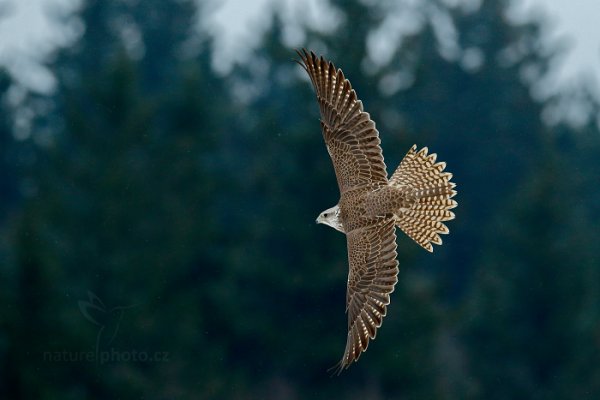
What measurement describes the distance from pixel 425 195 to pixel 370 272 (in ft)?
2.84

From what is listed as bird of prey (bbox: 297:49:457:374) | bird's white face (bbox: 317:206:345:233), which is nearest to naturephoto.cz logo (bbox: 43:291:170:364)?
bird's white face (bbox: 317:206:345:233)

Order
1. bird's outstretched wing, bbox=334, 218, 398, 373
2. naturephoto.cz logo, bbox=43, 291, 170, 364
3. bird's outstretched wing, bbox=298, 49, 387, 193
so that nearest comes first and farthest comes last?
bird's outstretched wing, bbox=334, 218, 398, 373
bird's outstretched wing, bbox=298, 49, 387, 193
naturephoto.cz logo, bbox=43, 291, 170, 364

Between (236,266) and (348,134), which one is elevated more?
(236,266)

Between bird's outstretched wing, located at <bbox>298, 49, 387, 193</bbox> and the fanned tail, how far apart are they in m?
0.36

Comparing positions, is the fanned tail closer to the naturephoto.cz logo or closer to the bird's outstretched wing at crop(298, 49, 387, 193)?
the bird's outstretched wing at crop(298, 49, 387, 193)

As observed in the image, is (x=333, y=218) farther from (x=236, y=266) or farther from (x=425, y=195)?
(x=236, y=266)

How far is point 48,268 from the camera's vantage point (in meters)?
27.3

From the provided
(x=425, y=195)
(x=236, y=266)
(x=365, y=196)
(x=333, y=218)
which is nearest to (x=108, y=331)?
(x=236, y=266)

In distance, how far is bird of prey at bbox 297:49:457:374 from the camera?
9977 millimetres

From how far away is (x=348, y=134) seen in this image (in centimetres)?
1030

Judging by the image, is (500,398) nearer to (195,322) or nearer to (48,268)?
(195,322)

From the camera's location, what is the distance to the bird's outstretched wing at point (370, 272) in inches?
390

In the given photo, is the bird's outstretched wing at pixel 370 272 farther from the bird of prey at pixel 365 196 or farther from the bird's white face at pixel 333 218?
the bird's white face at pixel 333 218

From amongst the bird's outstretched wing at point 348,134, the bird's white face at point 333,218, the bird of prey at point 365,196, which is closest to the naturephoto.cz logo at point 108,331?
the bird's white face at point 333,218
